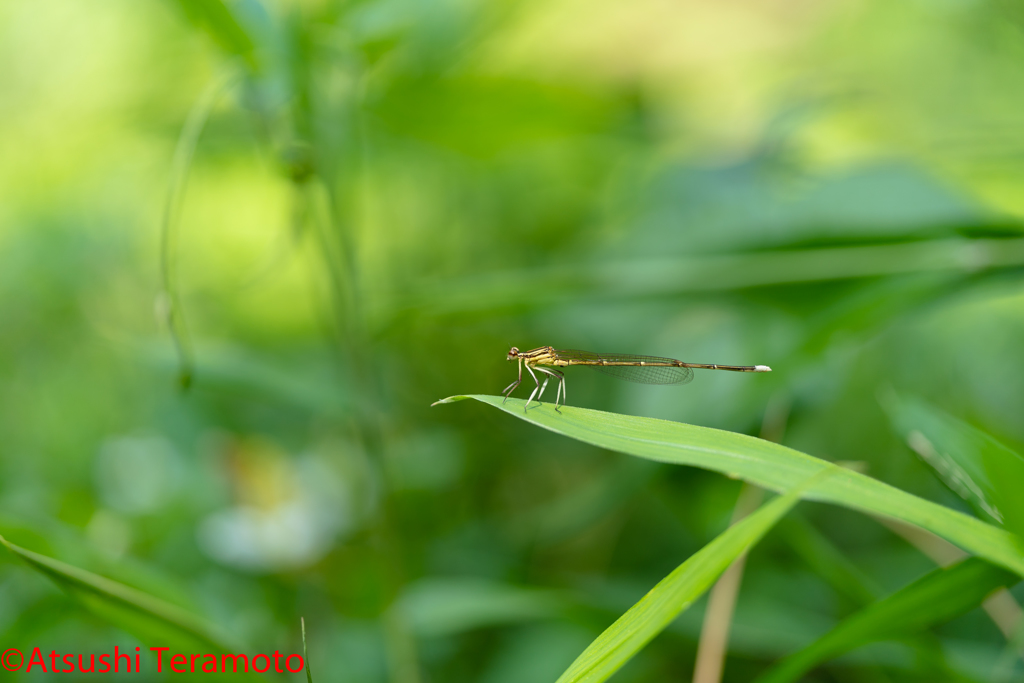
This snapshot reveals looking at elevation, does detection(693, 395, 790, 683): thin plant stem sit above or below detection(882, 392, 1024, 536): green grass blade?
below

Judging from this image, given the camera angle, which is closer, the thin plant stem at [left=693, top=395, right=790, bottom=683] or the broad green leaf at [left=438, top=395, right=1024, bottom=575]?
the broad green leaf at [left=438, top=395, right=1024, bottom=575]

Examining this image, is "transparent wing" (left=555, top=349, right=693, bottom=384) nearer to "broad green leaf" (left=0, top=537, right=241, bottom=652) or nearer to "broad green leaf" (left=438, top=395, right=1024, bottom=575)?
"broad green leaf" (left=438, top=395, right=1024, bottom=575)

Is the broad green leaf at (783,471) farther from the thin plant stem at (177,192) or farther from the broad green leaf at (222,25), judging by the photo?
the broad green leaf at (222,25)

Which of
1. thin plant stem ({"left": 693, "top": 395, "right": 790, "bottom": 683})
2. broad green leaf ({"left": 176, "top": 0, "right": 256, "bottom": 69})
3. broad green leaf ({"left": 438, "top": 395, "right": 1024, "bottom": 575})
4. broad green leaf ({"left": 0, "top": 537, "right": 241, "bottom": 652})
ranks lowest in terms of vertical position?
thin plant stem ({"left": 693, "top": 395, "right": 790, "bottom": 683})

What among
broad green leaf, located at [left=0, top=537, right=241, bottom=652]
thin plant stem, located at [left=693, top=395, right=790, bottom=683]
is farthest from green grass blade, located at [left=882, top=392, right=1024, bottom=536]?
broad green leaf, located at [left=0, top=537, right=241, bottom=652]

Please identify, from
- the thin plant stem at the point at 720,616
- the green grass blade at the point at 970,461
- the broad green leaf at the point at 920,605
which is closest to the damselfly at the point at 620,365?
the thin plant stem at the point at 720,616

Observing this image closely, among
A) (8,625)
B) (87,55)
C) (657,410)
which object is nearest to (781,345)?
(657,410)

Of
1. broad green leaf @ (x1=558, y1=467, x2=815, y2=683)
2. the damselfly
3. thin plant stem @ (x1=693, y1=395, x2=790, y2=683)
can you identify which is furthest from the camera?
the damselfly
